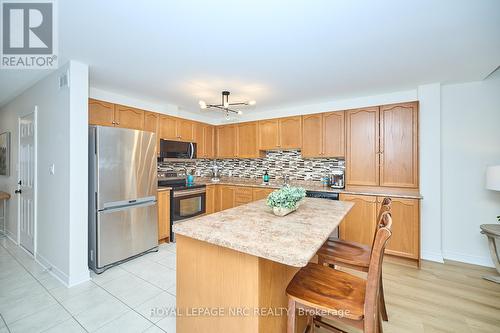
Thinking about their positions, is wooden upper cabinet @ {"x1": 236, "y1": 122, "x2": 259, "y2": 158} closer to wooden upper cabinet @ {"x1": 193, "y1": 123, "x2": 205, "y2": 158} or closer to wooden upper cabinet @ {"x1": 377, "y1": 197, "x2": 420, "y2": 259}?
wooden upper cabinet @ {"x1": 193, "y1": 123, "x2": 205, "y2": 158}

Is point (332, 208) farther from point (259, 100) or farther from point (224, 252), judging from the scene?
point (259, 100)

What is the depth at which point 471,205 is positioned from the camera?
115 inches

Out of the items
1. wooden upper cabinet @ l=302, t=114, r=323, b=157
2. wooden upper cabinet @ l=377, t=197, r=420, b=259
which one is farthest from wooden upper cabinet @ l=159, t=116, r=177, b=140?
wooden upper cabinet @ l=377, t=197, r=420, b=259

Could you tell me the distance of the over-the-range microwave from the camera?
378 cm

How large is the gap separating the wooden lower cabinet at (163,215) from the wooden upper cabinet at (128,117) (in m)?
1.13

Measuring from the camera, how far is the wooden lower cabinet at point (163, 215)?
340 cm

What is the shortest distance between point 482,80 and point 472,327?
9.60ft

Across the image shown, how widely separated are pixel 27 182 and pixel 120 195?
5.20 ft

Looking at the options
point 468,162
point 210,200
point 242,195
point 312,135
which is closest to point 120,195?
point 210,200

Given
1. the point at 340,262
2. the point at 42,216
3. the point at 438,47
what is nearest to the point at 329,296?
the point at 340,262

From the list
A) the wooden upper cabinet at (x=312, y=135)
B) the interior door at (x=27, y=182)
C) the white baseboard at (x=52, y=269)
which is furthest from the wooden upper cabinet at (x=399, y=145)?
the interior door at (x=27, y=182)

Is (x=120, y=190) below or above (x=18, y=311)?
above

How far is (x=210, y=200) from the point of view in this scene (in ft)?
14.2

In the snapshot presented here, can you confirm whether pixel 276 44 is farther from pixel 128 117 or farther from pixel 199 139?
pixel 199 139
